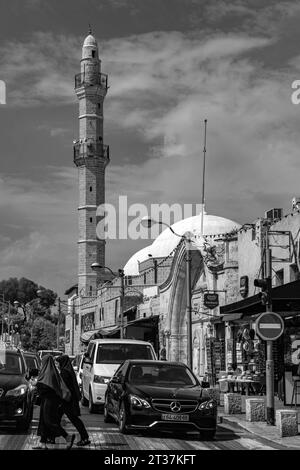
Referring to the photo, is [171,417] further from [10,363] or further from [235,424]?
[10,363]

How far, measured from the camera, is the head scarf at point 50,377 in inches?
459

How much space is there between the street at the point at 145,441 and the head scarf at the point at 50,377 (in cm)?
92

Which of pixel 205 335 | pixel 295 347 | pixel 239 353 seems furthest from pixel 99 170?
pixel 295 347

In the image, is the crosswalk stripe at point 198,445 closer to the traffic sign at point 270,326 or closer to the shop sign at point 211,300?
the traffic sign at point 270,326

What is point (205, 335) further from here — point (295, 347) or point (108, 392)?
point (108, 392)

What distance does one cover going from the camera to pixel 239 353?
33.6 metres

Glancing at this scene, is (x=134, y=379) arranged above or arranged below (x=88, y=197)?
A: below

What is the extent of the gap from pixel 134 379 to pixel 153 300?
39093 millimetres

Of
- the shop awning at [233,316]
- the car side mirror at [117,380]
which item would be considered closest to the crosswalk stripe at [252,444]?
the car side mirror at [117,380]

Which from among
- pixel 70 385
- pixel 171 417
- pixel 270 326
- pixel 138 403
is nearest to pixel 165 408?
pixel 171 417

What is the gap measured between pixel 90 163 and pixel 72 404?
71.5 metres

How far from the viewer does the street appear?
1203 centimetres

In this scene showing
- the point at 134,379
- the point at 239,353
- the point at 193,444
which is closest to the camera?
the point at 193,444

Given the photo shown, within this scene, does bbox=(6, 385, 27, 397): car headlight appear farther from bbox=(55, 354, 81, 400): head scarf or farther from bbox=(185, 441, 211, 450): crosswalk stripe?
bbox=(185, 441, 211, 450): crosswalk stripe
